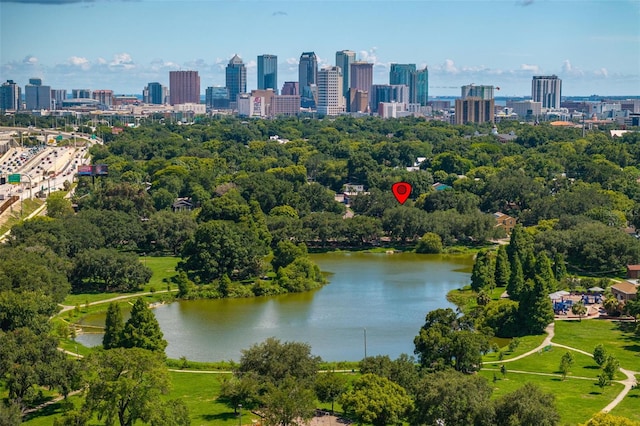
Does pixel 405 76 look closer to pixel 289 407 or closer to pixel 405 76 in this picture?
pixel 405 76

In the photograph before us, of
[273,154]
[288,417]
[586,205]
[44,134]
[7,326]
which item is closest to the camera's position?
[288,417]

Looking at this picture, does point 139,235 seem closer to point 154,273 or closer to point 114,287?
point 154,273

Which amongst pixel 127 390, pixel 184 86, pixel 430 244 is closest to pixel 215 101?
pixel 184 86

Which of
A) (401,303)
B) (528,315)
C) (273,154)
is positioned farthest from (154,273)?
(273,154)

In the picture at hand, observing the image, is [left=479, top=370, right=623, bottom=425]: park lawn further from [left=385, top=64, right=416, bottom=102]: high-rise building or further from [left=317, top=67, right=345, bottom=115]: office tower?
[left=385, top=64, right=416, bottom=102]: high-rise building

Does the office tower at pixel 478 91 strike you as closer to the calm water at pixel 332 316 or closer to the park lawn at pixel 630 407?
the calm water at pixel 332 316

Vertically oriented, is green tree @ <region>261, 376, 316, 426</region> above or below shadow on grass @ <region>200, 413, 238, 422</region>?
above

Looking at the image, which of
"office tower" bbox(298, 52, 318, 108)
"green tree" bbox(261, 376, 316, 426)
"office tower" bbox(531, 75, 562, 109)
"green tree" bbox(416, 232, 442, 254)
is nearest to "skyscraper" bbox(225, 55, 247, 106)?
"office tower" bbox(298, 52, 318, 108)
